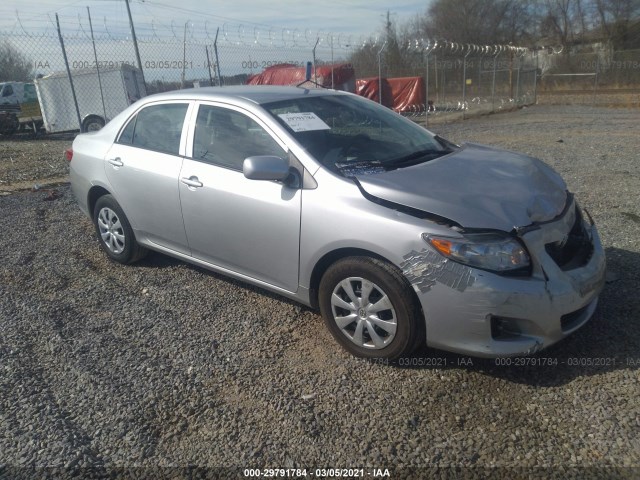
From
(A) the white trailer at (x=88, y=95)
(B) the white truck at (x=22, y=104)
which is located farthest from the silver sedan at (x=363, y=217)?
(B) the white truck at (x=22, y=104)

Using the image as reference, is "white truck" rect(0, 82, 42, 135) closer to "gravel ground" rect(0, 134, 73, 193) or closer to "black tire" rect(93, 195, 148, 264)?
"gravel ground" rect(0, 134, 73, 193)

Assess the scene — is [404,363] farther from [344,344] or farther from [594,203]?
[594,203]

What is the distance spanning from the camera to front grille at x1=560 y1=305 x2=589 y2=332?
3.02 meters

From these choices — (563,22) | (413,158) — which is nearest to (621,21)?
(563,22)

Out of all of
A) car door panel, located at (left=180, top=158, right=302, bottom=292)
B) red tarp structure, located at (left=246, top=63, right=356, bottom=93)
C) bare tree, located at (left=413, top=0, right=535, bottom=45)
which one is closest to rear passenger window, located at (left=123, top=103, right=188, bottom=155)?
car door panel, located at (left=180, top=158, right=302, bottom=292)

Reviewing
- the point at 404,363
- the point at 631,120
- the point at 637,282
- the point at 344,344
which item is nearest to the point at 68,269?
the point at 344,344

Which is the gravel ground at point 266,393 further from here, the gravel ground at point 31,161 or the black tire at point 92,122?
the black tire at point 92,122

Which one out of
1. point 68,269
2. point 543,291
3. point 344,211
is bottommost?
point 68,269

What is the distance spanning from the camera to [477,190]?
322cm

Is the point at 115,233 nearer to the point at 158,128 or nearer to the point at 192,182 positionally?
the point at 158,128

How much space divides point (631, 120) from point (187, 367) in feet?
54.7

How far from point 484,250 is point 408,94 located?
20.4 meters

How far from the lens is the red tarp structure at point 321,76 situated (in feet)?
65.2

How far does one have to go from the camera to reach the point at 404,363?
3258 mm
